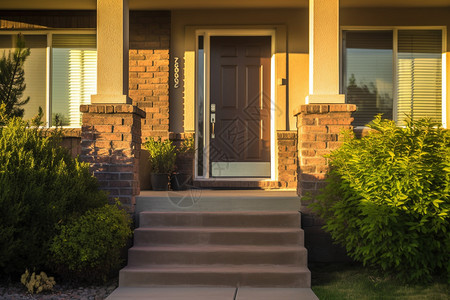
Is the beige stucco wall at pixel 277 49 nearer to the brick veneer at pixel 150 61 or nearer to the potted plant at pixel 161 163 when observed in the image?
the brick veneer at pixel 150 61

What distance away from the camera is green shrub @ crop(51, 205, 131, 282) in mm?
3906

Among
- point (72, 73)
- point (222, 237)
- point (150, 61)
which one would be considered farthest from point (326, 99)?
point (72, 73)

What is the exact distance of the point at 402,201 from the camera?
3863 millimetres

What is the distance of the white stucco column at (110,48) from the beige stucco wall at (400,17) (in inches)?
136

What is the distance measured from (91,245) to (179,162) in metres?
2.87

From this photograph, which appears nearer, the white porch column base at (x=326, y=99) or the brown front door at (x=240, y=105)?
Answer: the white porch column base at (x=326, y=99)

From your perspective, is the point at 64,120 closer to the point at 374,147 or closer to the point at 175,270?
the point at 175,270

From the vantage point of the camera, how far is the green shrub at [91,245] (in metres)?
3.91

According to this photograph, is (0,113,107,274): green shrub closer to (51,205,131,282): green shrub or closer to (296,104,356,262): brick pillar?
(51,205,131,282): green shrub

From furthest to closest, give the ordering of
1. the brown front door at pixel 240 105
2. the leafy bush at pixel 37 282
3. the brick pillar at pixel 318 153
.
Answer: the brown front door at pixel 240 105
the brick pillar at pixel 318 153
the leafy bush at pixel 37 282

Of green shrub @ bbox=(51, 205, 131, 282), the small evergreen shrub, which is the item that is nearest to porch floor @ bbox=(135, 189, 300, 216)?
green shrub @ bbox=(51, 205, 131, 282)

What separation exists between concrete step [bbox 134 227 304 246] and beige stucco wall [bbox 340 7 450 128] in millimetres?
3685

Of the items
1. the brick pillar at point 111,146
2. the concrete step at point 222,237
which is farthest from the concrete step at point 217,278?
the brick pillar at point 111,146

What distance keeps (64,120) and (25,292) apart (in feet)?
11.8
